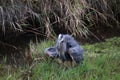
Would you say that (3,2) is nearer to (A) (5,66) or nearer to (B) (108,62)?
(A) (5,66)

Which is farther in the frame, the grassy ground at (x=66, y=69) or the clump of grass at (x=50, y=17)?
the clump of grass at (x=50, y=17)

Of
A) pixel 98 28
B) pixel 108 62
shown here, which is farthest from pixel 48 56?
pixel 98 28

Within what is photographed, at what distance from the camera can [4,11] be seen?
293cm

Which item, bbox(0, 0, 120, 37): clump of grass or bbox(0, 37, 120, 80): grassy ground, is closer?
bbox(0, 37, 120, 80): grassy ground

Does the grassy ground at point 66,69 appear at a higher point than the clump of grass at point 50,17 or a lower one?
lower

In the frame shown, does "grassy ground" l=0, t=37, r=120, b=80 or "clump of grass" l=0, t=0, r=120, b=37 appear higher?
"clump of grass" l=0, t=0, r=120, b=37

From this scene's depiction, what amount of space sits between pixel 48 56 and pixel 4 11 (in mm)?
709

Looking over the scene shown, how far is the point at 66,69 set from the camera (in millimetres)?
2494

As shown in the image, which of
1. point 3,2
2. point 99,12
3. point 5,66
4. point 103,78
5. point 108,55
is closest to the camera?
point 103,78

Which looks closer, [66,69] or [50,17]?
[66,69]

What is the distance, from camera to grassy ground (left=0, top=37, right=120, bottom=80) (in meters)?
2.40

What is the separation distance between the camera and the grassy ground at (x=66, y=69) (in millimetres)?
2398

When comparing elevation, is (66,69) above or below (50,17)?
below

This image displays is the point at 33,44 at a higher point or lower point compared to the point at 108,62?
higher
